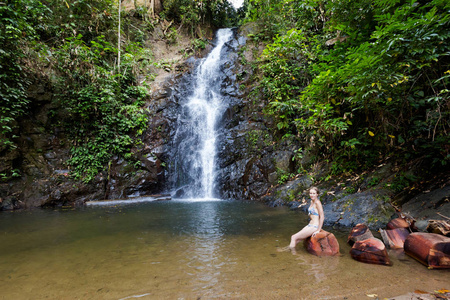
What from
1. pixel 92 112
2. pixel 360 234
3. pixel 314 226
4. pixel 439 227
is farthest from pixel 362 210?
pixel 92 112

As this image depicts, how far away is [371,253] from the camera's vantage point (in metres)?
2.99

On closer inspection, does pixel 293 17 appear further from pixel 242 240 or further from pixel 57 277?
pixel 57 277

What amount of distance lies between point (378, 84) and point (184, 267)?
5.03 meters

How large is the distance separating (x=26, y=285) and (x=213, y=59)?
15.6m

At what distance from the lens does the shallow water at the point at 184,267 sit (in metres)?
2.36

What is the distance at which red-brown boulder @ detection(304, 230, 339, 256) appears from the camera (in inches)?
132

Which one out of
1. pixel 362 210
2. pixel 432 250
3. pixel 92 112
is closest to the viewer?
pixel 432 250

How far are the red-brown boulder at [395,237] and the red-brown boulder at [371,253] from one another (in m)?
0.73

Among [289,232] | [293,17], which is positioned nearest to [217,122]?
[293,17]

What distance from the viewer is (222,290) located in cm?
240

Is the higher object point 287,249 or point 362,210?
point 362,210

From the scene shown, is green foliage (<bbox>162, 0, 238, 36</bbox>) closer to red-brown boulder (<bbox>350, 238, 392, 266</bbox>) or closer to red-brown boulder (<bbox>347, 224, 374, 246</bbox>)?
red-brown boulder (<bbox>347, 224, 374, 246</bbox>)

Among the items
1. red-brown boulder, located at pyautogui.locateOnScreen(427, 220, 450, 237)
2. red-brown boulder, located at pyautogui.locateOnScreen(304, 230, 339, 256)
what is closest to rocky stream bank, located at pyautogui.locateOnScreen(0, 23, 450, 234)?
red-brown boulder, located at pyautogui.locateOnScreen(427, 220, 450, 237)

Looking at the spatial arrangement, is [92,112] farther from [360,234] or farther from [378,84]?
[360,234]
